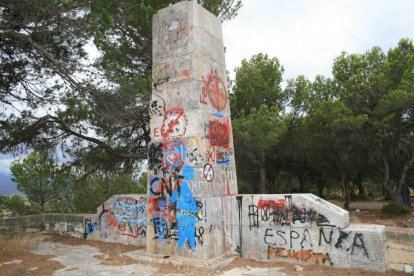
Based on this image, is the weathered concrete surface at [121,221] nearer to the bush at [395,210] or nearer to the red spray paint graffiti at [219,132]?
the red spray paint graffiti at [219,132]

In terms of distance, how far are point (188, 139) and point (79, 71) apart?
9.16ft

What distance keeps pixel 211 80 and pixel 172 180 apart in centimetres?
213

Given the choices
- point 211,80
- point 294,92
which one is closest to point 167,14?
point 211,80

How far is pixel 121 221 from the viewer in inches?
320

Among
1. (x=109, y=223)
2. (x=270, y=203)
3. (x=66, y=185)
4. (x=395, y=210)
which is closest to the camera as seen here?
(x=270, y=203)

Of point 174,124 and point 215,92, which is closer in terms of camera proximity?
point 174,124

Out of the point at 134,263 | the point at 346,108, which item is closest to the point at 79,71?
the point at 134,263

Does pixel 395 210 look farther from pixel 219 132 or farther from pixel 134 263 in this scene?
pixel 134 263

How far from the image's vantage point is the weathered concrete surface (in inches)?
305

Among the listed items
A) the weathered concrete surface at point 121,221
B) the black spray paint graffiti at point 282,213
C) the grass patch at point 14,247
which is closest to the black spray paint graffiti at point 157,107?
the weathered concrete surface at point 121,221

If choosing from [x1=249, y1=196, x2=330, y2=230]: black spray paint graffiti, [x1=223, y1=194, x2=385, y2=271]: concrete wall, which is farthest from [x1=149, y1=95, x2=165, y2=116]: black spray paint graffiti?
[x1=249, y1=196, x2=330, y2=230]: black spray paint graffiti

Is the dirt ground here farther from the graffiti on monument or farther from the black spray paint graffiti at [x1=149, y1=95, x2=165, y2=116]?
the black spray paint graffiti at [x1=149, y1=95, x2=165, y2=116]

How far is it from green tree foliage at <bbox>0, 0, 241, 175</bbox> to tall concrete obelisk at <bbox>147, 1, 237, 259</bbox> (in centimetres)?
121

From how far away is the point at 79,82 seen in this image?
688 cm
